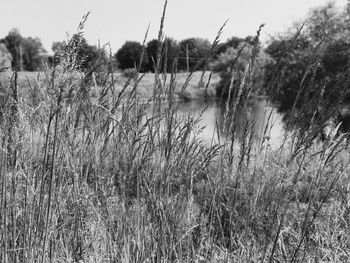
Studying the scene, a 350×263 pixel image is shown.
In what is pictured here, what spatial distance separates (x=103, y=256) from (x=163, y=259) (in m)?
0.37

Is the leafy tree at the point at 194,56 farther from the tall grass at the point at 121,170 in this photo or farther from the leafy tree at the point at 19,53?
the leafy tree at the point at 19,53

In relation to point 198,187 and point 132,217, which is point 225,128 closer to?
point 132,217

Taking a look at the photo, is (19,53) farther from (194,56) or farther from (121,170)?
(194,56)

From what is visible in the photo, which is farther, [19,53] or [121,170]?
[121,170]

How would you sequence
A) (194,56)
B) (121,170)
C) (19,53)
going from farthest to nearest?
1. (194,56)
2. (121,170)
3. (19,53)

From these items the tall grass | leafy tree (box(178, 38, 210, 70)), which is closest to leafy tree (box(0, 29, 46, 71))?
the tall grass

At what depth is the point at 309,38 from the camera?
1648 cm

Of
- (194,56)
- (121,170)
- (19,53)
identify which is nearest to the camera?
(19,53)

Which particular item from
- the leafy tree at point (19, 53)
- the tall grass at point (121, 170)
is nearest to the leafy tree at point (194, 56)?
the tall grass at point (121, 170)

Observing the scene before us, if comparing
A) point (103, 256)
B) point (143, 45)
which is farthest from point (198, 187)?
point (143, 45)

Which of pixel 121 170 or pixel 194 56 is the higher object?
pixel 194 56

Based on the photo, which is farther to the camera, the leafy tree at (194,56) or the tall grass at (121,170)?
the leafy tree at (194,56)

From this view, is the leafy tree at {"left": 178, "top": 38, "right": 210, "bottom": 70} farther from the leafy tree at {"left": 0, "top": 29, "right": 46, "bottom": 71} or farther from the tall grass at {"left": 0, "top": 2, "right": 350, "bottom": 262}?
the leafy tree at {"left": 0, "top": 29, "right": 46, "bottom": 71}

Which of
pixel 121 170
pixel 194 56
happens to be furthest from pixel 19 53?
pixel 194 56
